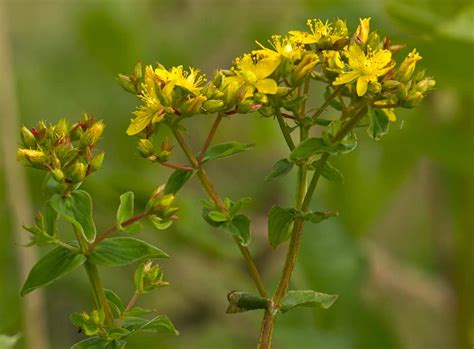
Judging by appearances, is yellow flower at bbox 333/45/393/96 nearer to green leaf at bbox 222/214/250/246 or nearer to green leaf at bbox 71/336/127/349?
green leaf at bbox 222/214/250/246

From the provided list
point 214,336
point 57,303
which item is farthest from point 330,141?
point 57,303

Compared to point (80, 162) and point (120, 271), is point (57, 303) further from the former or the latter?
point (80, 162)

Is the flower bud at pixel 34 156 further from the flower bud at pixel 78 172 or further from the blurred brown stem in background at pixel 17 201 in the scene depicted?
the blurred brown stem in background at pixel 17 201

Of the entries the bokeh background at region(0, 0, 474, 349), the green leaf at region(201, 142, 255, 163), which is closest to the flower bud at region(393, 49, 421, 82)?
the green leaf at region(201, 142, 255, 163)

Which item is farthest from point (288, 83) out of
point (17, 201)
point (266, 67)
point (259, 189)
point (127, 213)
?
point (259, 189)

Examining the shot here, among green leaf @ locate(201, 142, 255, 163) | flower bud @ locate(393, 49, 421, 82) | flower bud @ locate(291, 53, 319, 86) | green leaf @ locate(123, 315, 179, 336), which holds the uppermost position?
flower bud @ locate(291, 53, 319, 86)

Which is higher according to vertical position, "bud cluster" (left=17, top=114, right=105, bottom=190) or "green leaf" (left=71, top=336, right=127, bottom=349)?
"bud cluster" (left=17, top=114, right=105, bottom=190)

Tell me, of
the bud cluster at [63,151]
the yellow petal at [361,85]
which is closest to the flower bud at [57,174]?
the bud cluster at [63,151]
